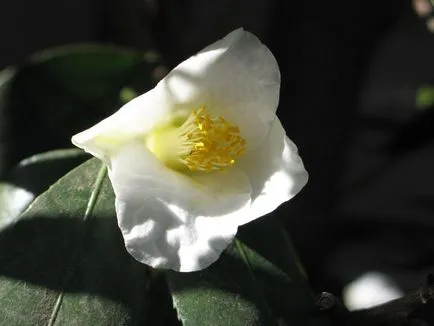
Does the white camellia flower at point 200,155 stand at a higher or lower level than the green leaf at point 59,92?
higher

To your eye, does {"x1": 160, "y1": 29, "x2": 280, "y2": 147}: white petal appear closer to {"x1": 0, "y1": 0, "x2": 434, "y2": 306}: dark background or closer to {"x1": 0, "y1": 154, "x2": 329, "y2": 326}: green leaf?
{"x1": 0, "y1": 154, "x2": 329, "y2": 326}: green leaf

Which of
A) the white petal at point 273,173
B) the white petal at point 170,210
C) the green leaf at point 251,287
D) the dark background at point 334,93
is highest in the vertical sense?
the white petal at point 273,173

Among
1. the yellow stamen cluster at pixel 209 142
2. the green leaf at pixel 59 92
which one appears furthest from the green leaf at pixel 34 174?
the yellow stamen cluster at pixel 209 142

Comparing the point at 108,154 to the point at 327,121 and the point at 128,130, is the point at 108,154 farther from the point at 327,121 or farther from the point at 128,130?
the point at 327,121

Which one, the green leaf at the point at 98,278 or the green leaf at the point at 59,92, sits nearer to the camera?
the green leaf at the point at 98,278

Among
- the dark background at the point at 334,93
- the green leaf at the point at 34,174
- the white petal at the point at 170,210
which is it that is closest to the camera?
the white petal at the point at 170,210

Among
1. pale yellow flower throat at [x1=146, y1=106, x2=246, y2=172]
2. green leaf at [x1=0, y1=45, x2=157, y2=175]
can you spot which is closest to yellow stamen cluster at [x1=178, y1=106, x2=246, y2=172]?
pale yellow flower throat at [x1=146, y1=106, x2=246, y2=172]

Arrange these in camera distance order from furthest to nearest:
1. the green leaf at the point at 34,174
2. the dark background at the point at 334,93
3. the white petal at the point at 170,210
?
the dark background at the point at 334,93
the green leaf at the point at 34,174
the white petal at the point at 170,210

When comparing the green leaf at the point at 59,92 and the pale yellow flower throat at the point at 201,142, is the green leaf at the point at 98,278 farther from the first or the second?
the green leaf at the point at 59,92

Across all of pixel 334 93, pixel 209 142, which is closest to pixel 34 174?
pixel 209 142
